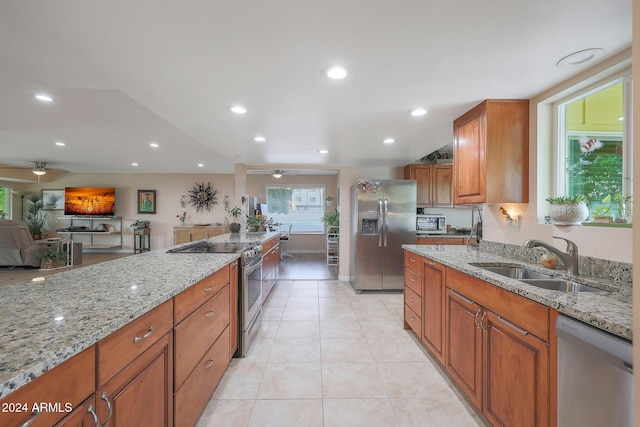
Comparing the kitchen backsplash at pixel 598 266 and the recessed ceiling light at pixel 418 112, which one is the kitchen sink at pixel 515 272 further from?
the recessed ceiling light at pixel 418 112

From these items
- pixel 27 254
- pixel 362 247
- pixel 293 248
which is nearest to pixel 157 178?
pixel 27 254

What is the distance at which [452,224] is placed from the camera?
5.16 metres

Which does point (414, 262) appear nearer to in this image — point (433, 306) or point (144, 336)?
point (433, 306)

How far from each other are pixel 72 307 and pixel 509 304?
1.88 meters

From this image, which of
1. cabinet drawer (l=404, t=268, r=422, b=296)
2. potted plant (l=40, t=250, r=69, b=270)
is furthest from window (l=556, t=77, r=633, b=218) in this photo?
potted plant (l=40, t=250, r=69, b=270)

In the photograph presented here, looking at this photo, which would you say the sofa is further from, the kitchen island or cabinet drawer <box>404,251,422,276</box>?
cabinet drawer <box>404,251,422,276</box>

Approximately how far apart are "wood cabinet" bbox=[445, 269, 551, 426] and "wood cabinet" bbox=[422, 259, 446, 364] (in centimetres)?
16

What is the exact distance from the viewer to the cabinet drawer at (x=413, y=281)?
8.51ft

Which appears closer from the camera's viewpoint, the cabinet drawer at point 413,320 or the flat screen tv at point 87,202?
the cabinet drawer at point 413,320

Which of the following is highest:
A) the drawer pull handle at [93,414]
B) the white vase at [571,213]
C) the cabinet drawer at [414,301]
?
the white vase at [571,213]

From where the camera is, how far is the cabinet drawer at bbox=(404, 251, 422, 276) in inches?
102

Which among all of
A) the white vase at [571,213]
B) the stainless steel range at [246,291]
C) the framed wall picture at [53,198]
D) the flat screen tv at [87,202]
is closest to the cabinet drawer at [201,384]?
A: the stainless steel range at [246,291]

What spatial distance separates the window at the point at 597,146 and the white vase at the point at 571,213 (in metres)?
0.07

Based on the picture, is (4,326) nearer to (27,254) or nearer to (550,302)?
(550,302)
